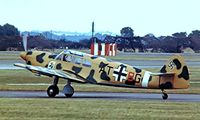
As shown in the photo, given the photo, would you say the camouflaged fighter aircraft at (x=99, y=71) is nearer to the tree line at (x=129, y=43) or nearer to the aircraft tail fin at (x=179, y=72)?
the aircraft tail fin at (x=179, y=72)

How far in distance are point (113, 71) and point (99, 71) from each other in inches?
29.8

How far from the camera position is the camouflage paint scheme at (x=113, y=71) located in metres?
27.0

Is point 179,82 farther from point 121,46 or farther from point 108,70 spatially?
point 121,46

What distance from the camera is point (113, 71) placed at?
90.0 ft

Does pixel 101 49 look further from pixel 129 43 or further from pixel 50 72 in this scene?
pixel 129 43

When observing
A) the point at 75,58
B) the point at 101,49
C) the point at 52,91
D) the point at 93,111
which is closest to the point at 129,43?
the point at 101,49

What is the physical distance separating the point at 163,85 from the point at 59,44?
5142 inches

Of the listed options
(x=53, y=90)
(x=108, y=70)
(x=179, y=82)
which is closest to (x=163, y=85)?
(x=179, y=82)

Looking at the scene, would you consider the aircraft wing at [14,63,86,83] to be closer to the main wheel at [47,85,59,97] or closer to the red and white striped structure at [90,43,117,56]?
the main wheel at [47,85,59,97]

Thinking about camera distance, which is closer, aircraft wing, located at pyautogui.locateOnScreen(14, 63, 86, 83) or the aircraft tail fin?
the aircraft tail fin

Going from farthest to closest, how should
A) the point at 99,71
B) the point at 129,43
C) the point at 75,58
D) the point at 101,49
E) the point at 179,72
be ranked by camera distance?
the point at 129,43, the point at 101,49, the point at 75,58, the point at 99,71, the point at 179,72

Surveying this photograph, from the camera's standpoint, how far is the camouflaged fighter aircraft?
2702 centimetres

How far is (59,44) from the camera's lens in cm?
15700

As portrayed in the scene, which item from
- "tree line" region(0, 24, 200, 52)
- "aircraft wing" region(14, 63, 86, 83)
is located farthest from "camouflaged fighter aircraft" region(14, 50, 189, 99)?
"tree line" region(0, 24, 200, 52)
